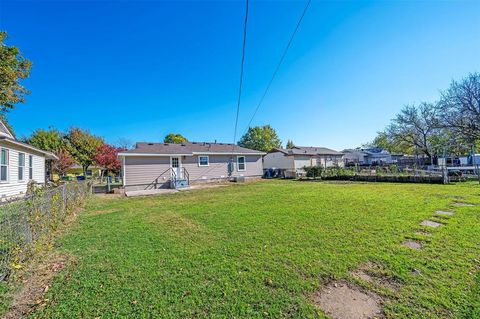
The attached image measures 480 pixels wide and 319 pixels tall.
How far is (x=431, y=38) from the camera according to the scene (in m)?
8.89

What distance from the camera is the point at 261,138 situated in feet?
143

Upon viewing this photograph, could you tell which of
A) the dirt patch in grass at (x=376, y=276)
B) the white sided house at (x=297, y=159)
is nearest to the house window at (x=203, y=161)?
the white sided house at (x=297, y=159)

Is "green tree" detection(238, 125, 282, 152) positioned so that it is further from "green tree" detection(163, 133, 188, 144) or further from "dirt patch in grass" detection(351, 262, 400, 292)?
"dirt patch in grass" detection(351, 262, 400, 292)

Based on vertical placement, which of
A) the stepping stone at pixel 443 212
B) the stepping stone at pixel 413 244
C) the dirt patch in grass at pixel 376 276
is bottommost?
the dirt patch in grass at pixel 376 276

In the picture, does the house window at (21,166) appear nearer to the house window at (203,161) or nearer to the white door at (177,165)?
the white door at (177,165)

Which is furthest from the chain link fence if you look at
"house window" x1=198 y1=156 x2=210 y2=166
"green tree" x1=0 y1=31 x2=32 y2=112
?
"house window" x1=198 y1=156 x2=210 y2=166

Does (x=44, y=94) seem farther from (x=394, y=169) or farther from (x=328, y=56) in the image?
(x=394, y=169)

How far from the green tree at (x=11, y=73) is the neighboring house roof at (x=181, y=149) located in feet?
23.1

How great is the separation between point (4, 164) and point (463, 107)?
32558mm

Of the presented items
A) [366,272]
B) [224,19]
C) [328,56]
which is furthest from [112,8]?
[366,272]

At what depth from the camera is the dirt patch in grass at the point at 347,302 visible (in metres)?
2.12

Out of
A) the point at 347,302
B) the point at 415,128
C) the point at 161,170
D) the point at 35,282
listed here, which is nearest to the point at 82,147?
the point at 161,170

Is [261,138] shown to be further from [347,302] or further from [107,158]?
[347,302]

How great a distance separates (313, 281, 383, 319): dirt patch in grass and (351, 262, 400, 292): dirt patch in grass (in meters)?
0.27
